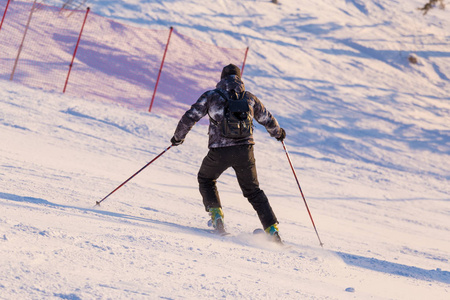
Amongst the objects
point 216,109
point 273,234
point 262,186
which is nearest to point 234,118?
point 216,109

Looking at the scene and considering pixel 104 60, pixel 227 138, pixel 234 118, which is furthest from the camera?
pixel 104 60

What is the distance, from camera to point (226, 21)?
20781 mm

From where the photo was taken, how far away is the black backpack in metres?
3.95

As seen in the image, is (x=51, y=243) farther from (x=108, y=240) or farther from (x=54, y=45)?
(x=54, y=45)

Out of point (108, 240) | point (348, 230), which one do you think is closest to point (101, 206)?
point (108, 240)

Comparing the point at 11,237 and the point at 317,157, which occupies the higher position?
the point at 11,237

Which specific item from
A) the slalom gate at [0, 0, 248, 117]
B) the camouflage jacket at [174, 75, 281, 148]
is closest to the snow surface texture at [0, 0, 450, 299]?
the camouflage jacket at [174, 75, 281, 148]

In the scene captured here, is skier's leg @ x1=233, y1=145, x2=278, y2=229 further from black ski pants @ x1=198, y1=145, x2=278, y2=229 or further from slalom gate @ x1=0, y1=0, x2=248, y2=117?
slalom gate @ x1=0, y1=0, x2=248, y2=117

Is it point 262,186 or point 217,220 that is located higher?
point 217,220

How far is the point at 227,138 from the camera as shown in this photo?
13.4ft

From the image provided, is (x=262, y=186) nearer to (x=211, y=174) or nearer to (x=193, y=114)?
(x=211, y=174)

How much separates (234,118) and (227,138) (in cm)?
21

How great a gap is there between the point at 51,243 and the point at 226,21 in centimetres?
1918

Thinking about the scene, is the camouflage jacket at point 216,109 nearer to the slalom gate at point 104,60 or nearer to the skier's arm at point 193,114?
the skier's arm at point 193,114
